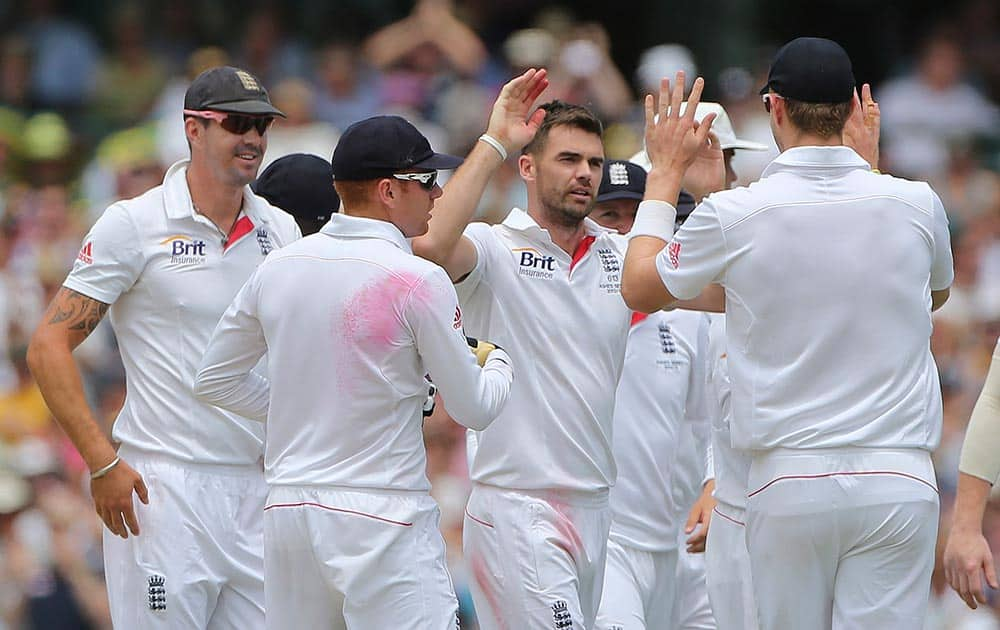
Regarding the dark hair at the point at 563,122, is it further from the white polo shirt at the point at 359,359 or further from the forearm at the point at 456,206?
the white polo shirt at the point at 359,359

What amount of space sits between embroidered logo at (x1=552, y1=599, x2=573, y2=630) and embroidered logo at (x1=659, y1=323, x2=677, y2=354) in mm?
1603

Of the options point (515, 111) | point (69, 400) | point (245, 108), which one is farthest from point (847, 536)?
point (69, 400)

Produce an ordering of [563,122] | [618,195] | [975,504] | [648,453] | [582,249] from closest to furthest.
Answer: [975,504]
[582,249]
[563,122]
[648,453]
[618,195]

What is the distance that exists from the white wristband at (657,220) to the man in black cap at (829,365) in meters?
0.16

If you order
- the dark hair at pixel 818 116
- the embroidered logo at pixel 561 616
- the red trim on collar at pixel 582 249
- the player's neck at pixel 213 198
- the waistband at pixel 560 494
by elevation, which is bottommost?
the embroidered logo at pixel 561 616

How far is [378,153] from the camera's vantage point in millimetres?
5898

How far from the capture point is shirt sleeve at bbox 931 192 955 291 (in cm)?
596

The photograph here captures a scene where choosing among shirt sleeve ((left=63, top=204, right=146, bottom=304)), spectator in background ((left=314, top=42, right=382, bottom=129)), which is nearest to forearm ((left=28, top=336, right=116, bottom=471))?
shirt sleeve ((left=63, top=204, right=146, bottom=304))

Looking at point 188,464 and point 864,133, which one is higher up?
point 864,133

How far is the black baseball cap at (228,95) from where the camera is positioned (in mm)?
6801

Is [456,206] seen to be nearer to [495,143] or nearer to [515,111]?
[495,143]

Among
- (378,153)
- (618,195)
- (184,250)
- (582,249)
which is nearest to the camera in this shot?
(378,153)

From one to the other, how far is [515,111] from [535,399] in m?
1.11

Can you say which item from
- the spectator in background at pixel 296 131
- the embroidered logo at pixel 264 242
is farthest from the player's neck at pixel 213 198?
the spectator in background at pixel 296 131
